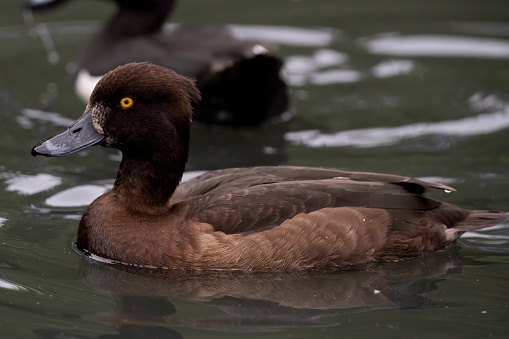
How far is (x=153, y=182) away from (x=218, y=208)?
0.49m

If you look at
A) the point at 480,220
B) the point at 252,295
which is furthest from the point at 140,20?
the point at 252,295

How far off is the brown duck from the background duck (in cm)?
243

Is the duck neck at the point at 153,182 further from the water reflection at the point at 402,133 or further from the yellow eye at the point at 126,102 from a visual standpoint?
the water reflection at the point at 402,133

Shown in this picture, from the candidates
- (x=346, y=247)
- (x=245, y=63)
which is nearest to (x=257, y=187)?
(x=346, y=247)

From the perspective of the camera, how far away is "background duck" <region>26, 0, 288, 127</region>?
8859 mm

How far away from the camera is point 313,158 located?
8.27 m

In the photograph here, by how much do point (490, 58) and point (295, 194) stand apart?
5.17 meters

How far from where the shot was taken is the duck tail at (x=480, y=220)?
6457 millimetres

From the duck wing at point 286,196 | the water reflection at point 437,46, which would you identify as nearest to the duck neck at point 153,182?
the duck wing at point 286,196

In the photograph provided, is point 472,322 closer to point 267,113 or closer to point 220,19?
point 267,113

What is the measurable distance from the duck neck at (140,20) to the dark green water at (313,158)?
2.45 feet

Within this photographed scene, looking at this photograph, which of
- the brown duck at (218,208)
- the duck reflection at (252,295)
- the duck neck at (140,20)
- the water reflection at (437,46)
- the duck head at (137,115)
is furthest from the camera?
the water reflection at (437,46)

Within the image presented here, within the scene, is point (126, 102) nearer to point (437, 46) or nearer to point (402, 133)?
point (402, 133)

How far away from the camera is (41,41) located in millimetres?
11461
